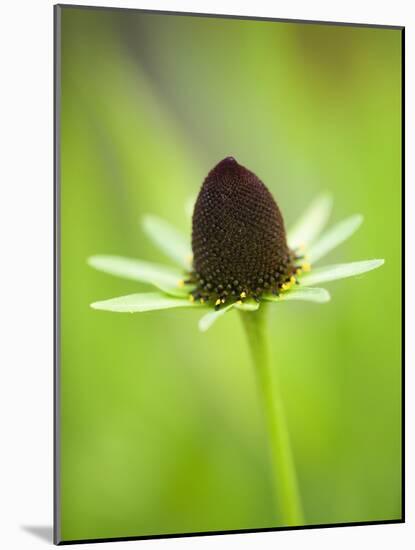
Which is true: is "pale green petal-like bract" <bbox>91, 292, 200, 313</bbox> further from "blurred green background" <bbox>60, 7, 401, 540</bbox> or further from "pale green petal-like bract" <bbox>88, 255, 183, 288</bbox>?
"blurred green background" <bbox>60, 7, 401, 540</bbox>

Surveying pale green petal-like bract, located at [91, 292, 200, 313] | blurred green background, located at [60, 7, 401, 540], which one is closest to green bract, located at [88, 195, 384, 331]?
pale green petal-like bract, located at [91, 292, 200, 313]

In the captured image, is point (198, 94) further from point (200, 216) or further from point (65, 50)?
point (200, 216)

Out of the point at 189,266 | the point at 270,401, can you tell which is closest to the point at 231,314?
the point at 189,266

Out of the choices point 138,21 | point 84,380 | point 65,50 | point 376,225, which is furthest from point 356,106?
point 84,380

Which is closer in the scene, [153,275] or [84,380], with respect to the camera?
[153,275]

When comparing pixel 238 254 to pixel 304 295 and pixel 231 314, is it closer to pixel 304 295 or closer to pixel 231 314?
pixel 304 295

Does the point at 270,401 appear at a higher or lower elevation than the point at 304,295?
lower
